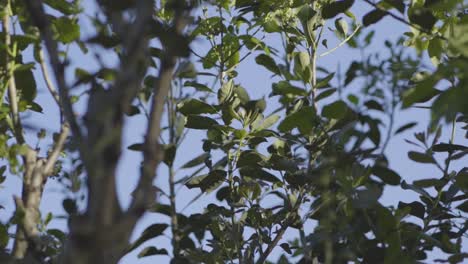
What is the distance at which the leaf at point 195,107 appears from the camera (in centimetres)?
292

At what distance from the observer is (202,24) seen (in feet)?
10.7

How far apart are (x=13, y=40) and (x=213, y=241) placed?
1082 millimetres

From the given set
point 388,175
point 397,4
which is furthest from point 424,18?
point 388,175

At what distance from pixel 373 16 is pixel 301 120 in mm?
392

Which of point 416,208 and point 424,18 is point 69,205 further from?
point 416,208

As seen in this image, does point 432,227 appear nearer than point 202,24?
Yes

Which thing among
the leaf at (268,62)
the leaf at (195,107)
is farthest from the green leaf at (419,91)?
the leaf at (268,62)

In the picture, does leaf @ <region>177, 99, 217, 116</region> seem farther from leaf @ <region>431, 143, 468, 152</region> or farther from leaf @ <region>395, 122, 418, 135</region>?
leaf @ <region>395, 122, 418, 135</region>

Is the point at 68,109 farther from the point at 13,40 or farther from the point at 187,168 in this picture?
the point at 13,40

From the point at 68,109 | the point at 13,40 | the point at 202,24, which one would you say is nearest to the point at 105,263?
the point at 68,109

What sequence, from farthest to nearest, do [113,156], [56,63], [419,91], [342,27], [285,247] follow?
[342,27] → [285,247] → [419,91] → [56,63] → [113,156]

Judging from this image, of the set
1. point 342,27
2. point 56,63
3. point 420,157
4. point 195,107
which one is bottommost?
point 56,63

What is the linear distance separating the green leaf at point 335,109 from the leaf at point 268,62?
2.61 ft

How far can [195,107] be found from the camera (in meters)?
2.94
